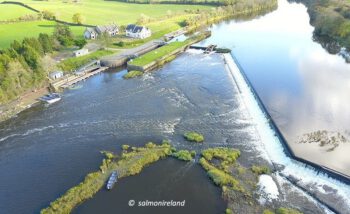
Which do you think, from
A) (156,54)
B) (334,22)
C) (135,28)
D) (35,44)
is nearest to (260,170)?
(156,54)

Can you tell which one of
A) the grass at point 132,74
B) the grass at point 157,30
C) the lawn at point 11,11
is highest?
the lawn at point 11,11

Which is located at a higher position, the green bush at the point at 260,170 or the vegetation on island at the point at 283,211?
the green bush at the point at 260,170

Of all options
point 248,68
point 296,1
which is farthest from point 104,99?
point 296,1

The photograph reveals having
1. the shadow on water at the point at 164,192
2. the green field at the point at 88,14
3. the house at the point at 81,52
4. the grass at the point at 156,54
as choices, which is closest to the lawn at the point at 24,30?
the green field at the point at 88,14

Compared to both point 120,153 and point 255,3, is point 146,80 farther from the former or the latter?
point 255,3

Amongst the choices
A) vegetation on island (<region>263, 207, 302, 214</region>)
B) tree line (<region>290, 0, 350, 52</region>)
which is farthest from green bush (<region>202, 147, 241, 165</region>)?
tree line (<region>290, 0, 350, 52</region>)


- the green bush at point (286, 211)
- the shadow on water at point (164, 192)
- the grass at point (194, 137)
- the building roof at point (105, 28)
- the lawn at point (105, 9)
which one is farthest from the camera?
the lawn at point (105, 9)

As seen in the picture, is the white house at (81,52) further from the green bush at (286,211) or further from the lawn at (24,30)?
the green bush at (286,211)
